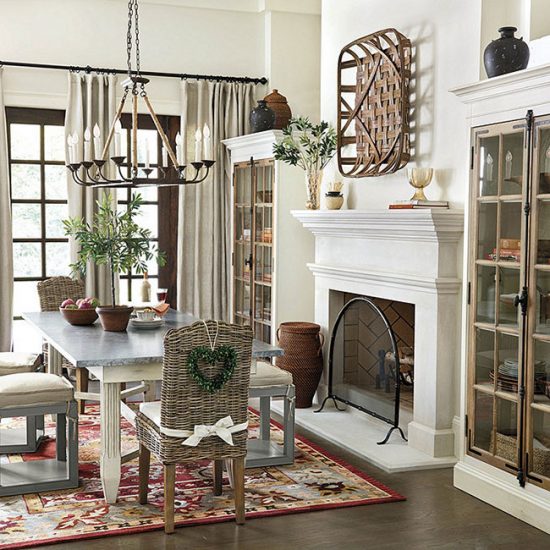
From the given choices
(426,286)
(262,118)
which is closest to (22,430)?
(426,286)

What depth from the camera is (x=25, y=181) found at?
24.0 ft

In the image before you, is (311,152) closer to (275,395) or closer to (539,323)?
(275,395)

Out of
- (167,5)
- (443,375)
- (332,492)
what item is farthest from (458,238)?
(167,5)

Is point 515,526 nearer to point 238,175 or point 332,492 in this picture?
point 332,492

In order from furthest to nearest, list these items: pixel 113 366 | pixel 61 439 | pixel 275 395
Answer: pixel 275 395 < pixel 61 439 < pixel 113 366

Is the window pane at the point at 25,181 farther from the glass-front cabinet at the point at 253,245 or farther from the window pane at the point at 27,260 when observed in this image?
the glass-front cabinet at the point at 253,245

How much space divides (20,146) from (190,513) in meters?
4.16

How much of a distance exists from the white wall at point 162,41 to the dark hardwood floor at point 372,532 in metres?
4.30

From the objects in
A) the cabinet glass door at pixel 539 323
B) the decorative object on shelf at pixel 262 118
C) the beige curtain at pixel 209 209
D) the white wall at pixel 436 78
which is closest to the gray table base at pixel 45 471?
the cabinet glass door at pixel 539 323

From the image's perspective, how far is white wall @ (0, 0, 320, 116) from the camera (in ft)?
23.4

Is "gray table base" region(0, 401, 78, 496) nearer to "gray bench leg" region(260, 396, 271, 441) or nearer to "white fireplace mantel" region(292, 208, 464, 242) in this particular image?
"gray bench leg" region(260, 396, 271, 441)

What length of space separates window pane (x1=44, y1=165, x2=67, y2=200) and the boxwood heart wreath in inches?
157

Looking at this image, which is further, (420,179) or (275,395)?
(420,179)

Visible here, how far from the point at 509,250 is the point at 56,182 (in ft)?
14.3
